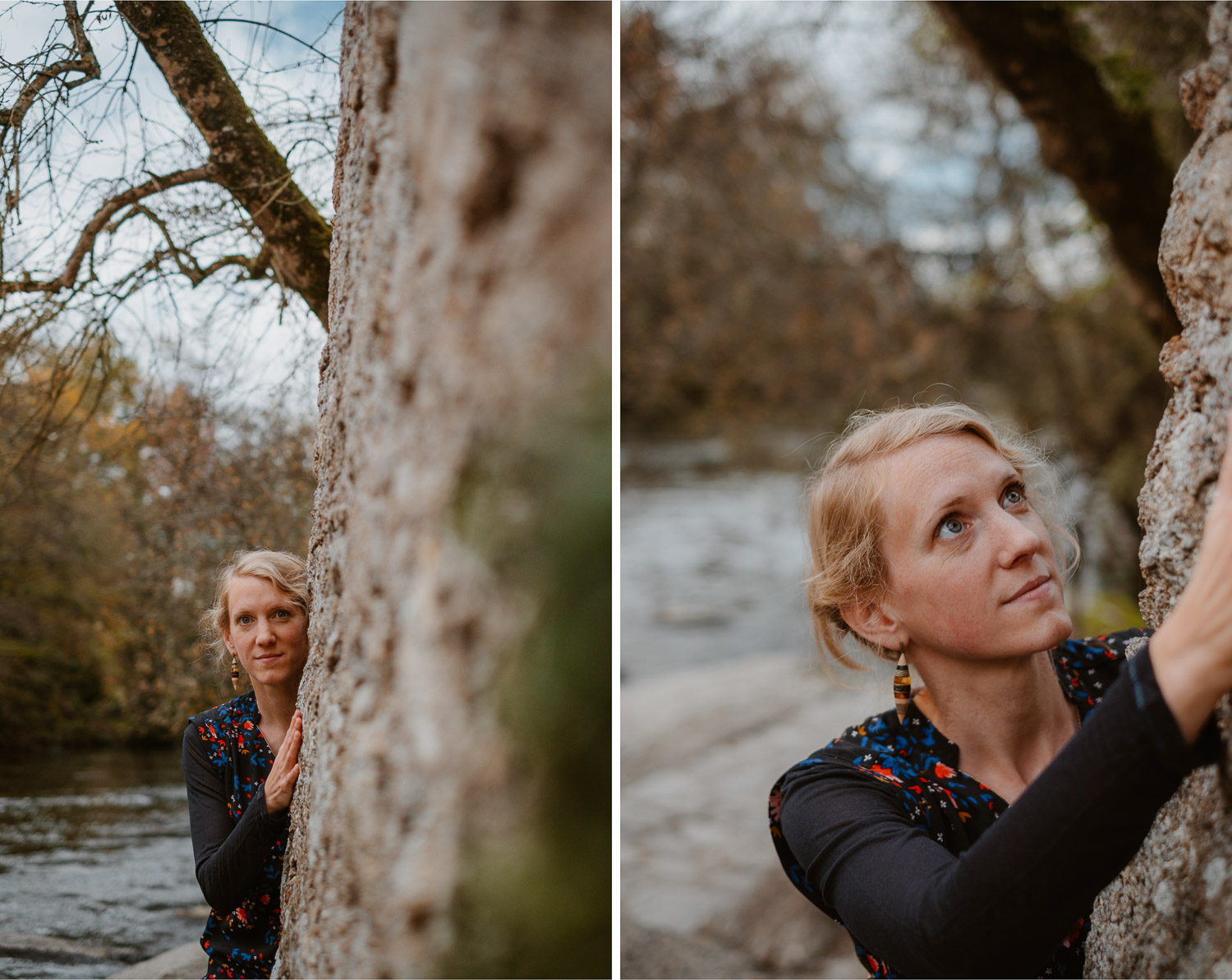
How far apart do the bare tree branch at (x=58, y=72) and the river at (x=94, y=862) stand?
4.32 ft

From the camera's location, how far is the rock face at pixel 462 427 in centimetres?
99

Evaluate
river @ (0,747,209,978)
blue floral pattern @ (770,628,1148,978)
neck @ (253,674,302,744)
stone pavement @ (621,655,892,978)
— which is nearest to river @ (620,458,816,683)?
stone pavement @ (621,655,892,978)

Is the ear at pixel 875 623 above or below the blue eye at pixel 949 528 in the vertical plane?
below

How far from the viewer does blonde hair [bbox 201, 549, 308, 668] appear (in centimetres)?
161

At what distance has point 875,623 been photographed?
143 cm

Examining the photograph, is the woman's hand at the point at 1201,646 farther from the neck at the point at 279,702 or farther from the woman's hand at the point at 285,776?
the neck at the point at 279,702

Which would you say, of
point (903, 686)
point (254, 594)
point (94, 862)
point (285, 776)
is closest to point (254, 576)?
point (254, 594)

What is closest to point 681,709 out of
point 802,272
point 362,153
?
point 802,272

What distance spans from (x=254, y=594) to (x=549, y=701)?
81 cm

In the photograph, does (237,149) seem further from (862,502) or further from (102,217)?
(862,502)

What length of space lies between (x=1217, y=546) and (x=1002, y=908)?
1.39 feet

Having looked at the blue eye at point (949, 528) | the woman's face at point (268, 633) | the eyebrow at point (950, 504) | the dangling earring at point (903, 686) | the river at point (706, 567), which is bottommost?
the river at point (706, 567)

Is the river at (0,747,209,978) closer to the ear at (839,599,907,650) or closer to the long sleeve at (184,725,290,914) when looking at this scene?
the long sleeve at (184,725,290,914)

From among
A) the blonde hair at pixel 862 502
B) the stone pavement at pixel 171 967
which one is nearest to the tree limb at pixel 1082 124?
the blonde hair at pixel 862 502
